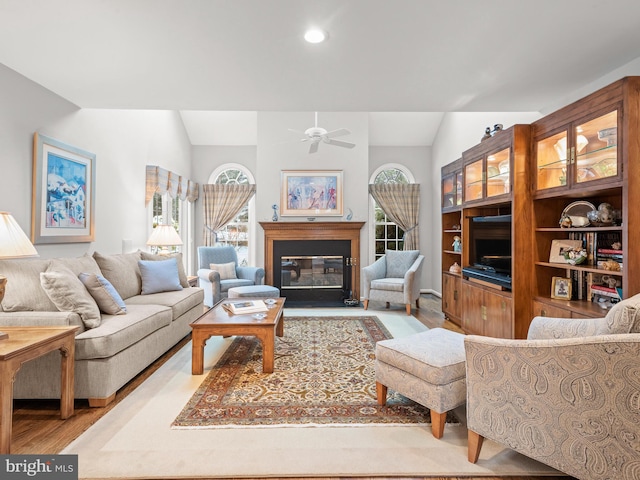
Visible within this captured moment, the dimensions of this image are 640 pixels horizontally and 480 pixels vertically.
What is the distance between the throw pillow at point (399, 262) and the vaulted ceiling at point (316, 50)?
9.00 feet

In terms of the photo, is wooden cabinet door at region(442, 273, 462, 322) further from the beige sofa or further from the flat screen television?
the beige sofa

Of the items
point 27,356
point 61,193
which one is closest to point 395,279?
point 61,193

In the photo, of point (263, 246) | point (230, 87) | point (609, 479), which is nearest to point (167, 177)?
point (263, 246)

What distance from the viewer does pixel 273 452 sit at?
6.11ft

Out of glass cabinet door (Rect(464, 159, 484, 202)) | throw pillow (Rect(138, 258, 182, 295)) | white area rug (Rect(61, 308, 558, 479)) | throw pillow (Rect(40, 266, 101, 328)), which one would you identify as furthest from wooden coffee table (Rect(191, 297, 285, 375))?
glass cabinet door (Rect(464, 159, 484, 202))

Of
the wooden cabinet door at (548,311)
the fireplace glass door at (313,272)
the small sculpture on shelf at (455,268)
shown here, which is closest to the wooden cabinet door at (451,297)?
the small sculpture on shelf at (455,268)

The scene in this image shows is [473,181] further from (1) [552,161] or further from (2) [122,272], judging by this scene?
(2) [122,272]

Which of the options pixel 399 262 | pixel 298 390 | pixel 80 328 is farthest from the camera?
pixel 399 262

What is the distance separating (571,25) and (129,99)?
364 centimetres

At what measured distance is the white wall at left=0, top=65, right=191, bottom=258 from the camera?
9.20 feet

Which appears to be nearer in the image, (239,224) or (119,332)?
(119,332)

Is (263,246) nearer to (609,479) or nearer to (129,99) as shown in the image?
(129,99)

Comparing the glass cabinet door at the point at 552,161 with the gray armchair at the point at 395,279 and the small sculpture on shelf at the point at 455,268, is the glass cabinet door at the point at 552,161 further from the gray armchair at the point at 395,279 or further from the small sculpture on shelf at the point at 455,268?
the gray armchair at the point at 395,279

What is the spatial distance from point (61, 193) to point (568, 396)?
4155mm
